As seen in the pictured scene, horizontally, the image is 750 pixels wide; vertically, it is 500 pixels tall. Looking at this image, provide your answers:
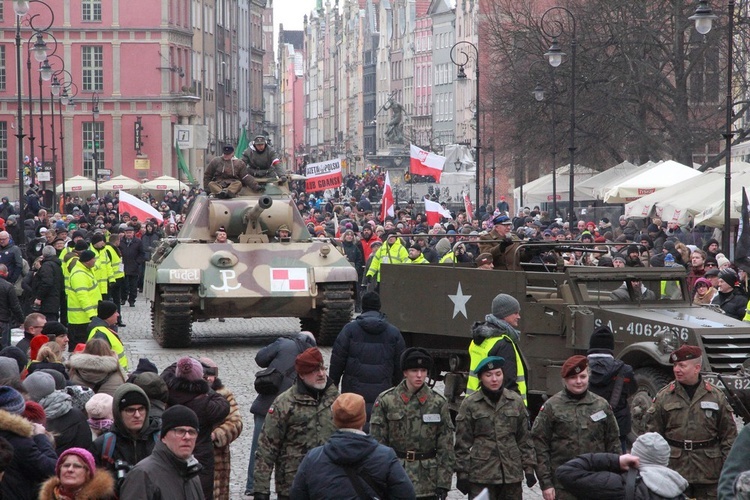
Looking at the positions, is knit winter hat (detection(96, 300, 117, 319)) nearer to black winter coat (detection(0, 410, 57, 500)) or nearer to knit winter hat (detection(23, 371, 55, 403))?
knit winter hat (detection(23, 371, 55, 403))

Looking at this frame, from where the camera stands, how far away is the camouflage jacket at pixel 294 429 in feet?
29.4

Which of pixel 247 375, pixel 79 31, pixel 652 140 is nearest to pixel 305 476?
pixel 247 375

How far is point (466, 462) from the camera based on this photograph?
29.9 ft

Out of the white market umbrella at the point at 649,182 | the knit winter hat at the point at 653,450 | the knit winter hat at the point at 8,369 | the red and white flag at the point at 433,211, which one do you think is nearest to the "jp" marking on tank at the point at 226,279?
the knit winter hat at the point at 8,369

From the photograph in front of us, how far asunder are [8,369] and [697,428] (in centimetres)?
427

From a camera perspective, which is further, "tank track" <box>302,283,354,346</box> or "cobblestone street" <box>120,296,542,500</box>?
"tank track" <box>302,283,354,346</box>

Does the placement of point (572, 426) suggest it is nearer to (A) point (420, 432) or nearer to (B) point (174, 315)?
(A) point (420, 432)

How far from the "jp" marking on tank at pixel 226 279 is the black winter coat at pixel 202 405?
1142 cm

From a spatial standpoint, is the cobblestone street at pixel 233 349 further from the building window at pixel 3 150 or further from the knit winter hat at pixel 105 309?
the building window at pixel 3 150

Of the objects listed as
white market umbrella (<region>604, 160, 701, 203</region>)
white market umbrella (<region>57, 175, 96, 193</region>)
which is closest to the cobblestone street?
white market umbrella (<region>604, 160, 701, 203</region>)

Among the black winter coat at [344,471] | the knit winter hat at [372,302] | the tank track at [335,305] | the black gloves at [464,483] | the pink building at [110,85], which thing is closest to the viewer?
the black winter coat at [344,471]

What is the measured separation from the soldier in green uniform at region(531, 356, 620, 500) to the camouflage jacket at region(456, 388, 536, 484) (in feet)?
0.37

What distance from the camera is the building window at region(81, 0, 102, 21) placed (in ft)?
236

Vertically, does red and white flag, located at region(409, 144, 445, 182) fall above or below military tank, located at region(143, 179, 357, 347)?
above
